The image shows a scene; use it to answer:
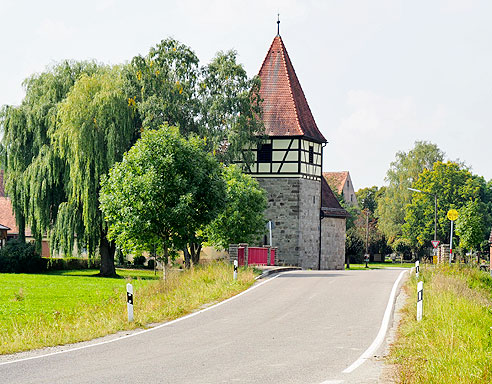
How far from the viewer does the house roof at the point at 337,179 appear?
309 feet

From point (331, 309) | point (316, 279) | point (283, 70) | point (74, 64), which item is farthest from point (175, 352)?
point (283, 70)

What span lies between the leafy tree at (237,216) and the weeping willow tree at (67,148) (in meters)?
5.55

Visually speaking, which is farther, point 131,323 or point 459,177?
point 459,177

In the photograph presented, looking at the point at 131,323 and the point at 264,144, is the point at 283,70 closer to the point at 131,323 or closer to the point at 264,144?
the point at 264,144

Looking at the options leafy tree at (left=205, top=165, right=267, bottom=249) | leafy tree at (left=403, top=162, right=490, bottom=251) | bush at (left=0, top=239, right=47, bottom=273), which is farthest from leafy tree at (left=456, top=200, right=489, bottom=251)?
bush at (left=0, top=239, right=47, bottom=273)

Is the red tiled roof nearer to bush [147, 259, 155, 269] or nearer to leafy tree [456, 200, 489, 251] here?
bush [147, 259, 155, 269]

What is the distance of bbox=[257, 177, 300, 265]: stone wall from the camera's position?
4375 cm

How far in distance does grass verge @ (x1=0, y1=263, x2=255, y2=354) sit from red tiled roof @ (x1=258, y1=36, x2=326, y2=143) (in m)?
17.5

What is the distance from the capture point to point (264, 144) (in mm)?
43969

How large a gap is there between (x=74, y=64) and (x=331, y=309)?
26976mm

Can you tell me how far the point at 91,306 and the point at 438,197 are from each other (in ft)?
191

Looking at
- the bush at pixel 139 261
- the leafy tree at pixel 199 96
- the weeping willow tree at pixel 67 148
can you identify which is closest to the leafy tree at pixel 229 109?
the leafy tree at pixel 199 96

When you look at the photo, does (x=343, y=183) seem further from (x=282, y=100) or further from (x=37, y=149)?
(x=37, y=149)

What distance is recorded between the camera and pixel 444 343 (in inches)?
421
